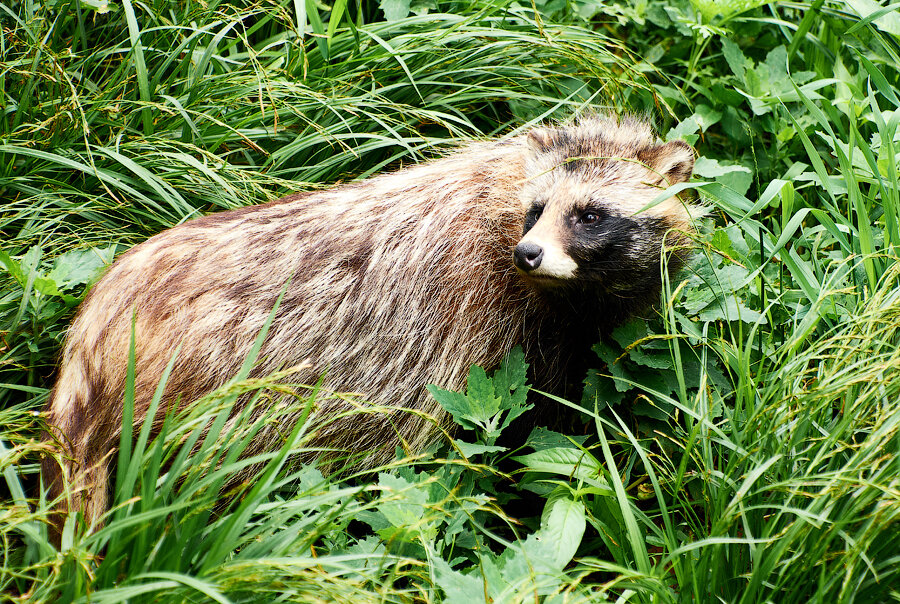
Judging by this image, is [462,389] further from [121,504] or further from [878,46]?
[878,46]

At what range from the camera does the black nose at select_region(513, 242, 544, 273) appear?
291cm

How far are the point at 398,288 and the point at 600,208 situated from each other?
876mm

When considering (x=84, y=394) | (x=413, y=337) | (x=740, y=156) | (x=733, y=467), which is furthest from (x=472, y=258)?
(x=740, y=156)

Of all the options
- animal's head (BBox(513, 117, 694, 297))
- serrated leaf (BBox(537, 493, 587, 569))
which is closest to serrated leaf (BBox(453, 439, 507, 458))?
serrated leaf (BBox(537, 493, 587, 569))

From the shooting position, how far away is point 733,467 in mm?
2492

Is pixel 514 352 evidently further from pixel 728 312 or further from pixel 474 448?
pixel 728 312

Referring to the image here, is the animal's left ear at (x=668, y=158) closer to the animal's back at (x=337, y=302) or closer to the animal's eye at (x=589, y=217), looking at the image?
the animal's eye at (x=589, y=217)

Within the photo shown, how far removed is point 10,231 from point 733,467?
135 inches

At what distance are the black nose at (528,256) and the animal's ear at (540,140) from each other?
671mm

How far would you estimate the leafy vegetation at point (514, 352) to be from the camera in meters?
2.24

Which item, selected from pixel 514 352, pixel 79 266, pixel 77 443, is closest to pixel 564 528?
pixel 514 352

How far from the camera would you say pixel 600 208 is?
3.16 meters

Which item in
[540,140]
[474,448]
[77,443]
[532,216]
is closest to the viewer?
[474,448]

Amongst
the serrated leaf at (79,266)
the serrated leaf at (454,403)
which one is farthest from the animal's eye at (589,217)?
the serrated leaf at (79,266)
